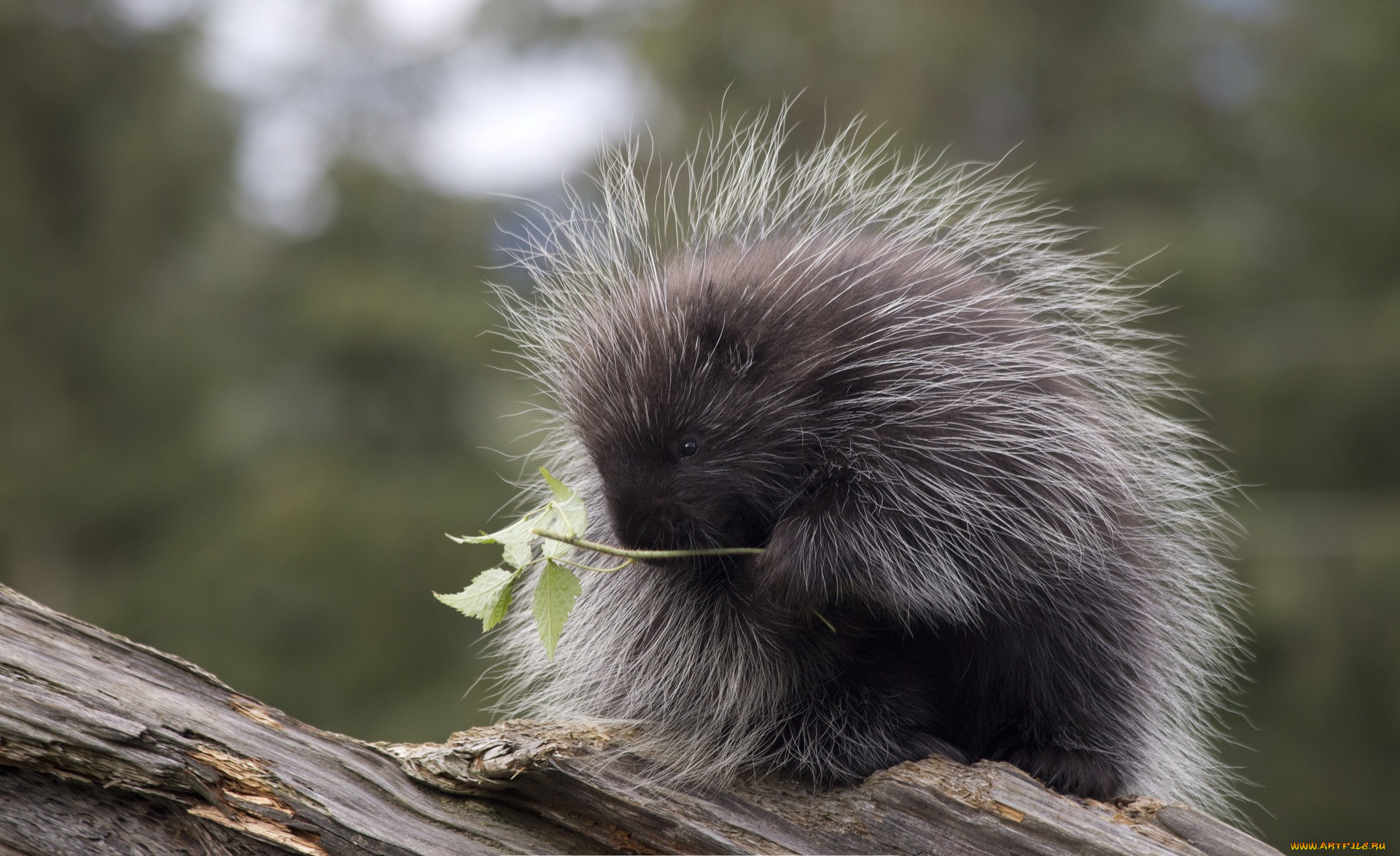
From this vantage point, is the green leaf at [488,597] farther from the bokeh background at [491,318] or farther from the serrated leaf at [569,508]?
the bokeh background at [491,318]

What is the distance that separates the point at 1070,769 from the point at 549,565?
1.23 m

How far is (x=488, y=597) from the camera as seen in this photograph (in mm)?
2475

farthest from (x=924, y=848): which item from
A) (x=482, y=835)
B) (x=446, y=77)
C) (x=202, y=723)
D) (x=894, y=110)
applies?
(x=446, y=77)

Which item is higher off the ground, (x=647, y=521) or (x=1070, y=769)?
(x=647, y=521)

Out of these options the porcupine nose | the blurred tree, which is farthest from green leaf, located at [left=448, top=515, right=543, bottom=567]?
the blurred tree

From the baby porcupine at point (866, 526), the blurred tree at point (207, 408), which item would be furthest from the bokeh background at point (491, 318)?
the baby porcupine at point (866, 526)

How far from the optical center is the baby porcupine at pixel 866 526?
237 centimetres

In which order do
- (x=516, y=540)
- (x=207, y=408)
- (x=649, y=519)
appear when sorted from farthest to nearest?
1. (x=207, y=408)
2. (x=516, y=540)
3. (x=649, y=519)

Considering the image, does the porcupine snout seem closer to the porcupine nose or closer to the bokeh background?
the porcupine nose

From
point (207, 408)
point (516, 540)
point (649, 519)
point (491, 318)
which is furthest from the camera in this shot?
point (491, 318)

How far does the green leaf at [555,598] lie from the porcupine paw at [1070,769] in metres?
1.03

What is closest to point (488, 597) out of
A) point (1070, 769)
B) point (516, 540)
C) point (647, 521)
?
point (516, 540)

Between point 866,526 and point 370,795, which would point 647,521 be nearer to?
point 866,526

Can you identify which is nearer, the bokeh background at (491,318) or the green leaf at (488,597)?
the green leaf at (488,597)
